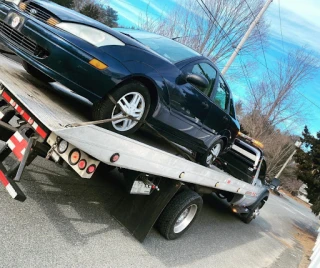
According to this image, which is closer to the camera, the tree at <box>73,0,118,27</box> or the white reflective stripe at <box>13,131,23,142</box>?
the white reflective stripe at <box>13,131,23,142</box>

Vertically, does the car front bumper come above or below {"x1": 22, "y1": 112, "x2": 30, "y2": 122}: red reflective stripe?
above

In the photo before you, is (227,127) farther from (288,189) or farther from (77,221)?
(288,189)

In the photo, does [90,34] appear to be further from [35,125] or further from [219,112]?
[219,112]

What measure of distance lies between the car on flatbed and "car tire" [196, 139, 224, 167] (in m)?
1.11

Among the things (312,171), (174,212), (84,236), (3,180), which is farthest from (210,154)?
(312,171)

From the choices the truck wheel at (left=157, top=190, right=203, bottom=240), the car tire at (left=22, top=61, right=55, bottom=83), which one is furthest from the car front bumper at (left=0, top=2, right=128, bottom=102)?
the truck wheel at (left=157, top=190, right=203, bottom=240)

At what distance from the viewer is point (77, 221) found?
3611 mm

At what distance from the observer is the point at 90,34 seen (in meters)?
3.25

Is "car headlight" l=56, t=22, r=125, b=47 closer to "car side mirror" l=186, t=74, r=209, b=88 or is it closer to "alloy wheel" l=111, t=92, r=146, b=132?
"alloy wheel" l=111, t=92, r=146, b=132

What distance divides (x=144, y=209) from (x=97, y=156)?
1516mm

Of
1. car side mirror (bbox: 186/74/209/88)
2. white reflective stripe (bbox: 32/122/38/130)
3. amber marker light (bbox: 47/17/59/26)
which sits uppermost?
car side mirror (bbox: 186/74/209/88)

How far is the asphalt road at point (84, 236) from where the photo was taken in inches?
113

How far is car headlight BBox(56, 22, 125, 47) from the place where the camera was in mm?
3184

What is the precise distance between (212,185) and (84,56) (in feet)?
9.14
